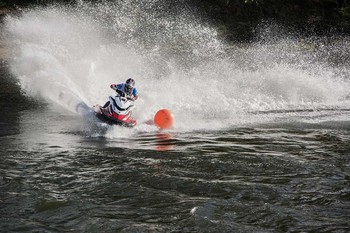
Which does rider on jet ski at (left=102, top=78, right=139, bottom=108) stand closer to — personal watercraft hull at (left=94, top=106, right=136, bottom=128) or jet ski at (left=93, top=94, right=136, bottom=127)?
jet ski at (left=93, top=94, right=136, bottom=127)

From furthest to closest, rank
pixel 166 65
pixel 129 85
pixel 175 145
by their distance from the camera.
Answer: pixel 166 65, pixel 129 85, pixel 175 145

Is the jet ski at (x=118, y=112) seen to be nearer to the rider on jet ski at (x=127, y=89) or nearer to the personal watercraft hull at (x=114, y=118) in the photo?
the personal watercraft hull at (x=114, y=118)

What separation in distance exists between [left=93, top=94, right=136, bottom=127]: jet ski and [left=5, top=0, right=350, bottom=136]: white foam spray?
497mm

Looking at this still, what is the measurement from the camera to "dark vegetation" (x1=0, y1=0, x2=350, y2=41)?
1286 inches

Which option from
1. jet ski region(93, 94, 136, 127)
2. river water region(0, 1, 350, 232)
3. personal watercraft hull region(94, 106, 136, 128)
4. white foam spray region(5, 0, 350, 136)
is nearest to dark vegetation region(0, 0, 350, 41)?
white foam spray region(5, 0, 350, 136)

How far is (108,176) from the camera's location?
8391mm

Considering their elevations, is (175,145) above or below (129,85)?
below

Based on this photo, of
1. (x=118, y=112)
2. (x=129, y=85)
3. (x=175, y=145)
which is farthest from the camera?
(x=129, y=85)

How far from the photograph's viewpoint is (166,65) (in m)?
26.6

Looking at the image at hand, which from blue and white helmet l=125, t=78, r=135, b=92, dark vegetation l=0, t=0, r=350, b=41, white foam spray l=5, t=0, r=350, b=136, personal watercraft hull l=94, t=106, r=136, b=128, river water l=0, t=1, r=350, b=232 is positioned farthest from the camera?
dark vegetation l=0, t=0, r=350, b=41

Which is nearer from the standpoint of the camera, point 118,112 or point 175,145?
point 175,145

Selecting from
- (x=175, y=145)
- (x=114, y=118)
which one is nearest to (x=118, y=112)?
(x=114, y=118)

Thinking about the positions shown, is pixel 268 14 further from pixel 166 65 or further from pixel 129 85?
pixel 129 85

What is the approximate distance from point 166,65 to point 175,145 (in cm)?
1593
